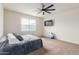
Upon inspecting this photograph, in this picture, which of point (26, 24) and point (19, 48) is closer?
point (26, 24)

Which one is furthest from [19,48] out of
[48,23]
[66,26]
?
[66,26]

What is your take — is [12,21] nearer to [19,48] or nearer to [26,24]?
[26,24]

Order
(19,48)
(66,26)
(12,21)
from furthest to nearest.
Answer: (66,26) → (19,48) → (12,21)

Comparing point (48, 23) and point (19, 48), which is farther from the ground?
point (48, 23)

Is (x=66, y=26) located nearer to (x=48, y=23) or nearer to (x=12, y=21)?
(x=48, y=23)

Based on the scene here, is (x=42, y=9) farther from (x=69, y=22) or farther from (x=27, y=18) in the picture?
(x=69, y=22)

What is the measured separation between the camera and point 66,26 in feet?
8.86

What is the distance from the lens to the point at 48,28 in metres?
2.15

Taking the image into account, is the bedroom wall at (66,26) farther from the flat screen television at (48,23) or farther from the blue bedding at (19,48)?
the blue bedding at (19,48)

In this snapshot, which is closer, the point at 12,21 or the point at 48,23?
the point at 12,21

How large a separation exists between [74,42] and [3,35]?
2.28 m

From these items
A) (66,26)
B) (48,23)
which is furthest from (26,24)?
(66,26)

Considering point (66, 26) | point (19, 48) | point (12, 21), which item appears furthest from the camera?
point (66, 26)

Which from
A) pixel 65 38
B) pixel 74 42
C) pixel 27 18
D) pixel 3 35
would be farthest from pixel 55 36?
pixel 3 35
